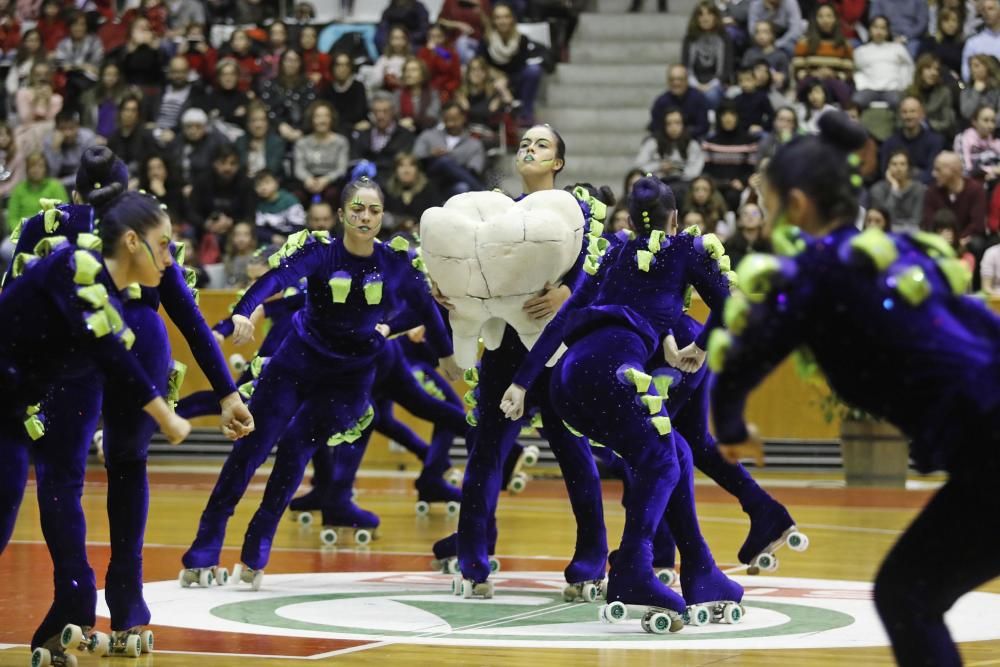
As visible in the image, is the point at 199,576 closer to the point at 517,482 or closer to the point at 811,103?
the point at 517,482

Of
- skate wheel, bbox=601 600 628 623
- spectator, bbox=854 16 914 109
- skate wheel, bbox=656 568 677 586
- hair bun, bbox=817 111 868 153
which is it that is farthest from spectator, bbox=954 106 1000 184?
hair bun, bbox=817 111 868 153

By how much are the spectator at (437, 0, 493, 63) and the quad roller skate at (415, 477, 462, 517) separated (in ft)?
26.4

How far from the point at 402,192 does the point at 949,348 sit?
Answer: 12.3 m

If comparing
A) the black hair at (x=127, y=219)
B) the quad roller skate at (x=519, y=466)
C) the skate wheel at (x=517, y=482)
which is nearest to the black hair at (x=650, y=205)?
the black hair at (x=127, y=219)

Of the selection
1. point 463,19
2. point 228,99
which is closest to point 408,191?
point 228,99

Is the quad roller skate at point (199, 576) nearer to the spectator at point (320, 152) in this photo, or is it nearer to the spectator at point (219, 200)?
the spectator at point (219, 200)

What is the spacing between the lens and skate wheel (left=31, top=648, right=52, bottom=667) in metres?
5.81

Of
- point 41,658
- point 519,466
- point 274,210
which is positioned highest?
point 274,210

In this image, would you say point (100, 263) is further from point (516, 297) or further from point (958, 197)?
point (958, 197)

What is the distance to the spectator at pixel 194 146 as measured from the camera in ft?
58.3

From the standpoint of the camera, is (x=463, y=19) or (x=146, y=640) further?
(x=463, y=19)

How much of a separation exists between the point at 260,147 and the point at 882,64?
6392 millimetres

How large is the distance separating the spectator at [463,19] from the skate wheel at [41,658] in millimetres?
13544

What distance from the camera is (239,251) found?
16.1 metres
